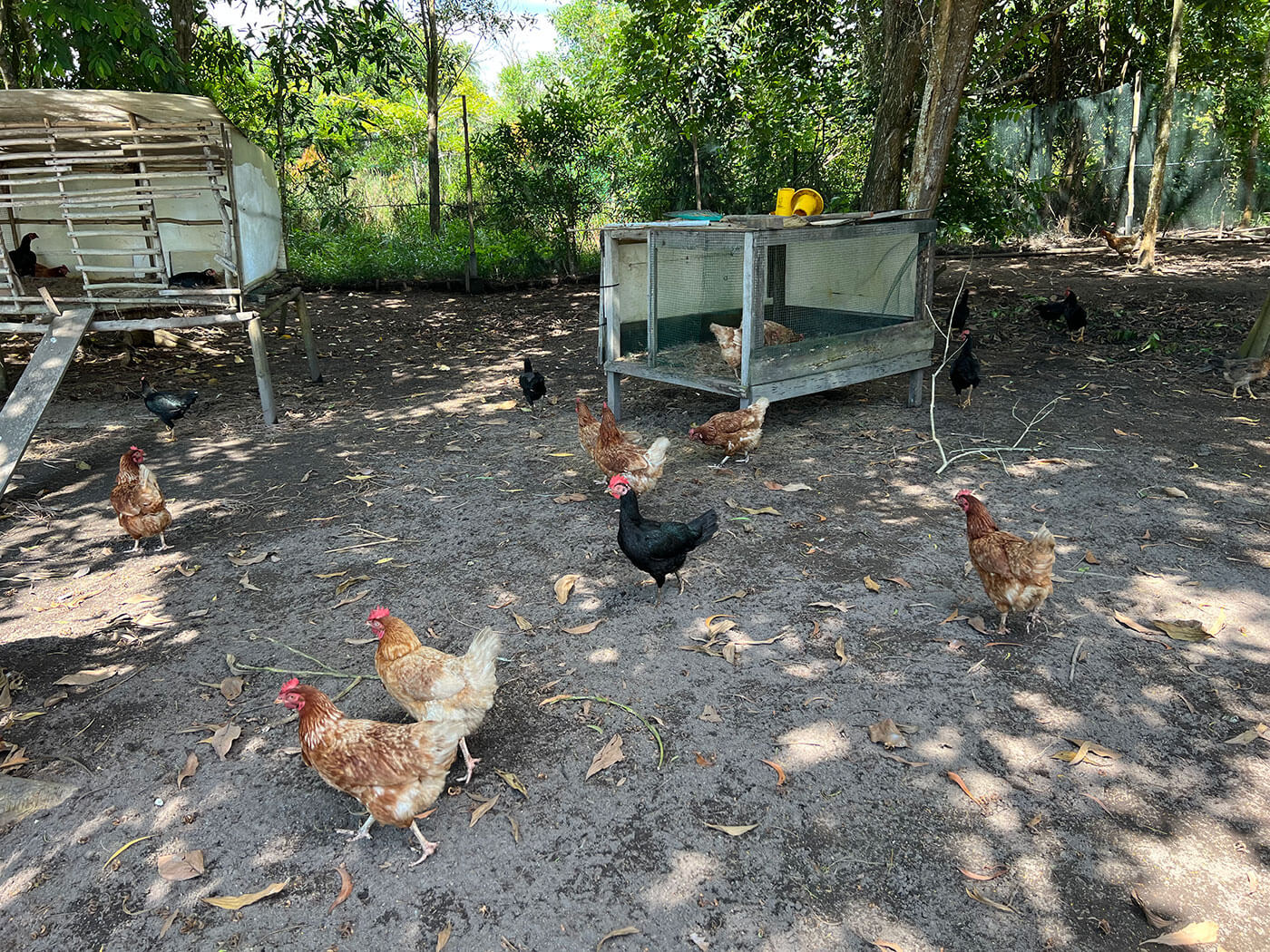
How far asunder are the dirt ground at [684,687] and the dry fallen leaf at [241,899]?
28 millimetres

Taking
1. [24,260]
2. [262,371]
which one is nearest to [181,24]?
[24,260]

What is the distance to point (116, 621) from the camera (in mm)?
3969

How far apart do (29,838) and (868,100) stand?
38.2 feet

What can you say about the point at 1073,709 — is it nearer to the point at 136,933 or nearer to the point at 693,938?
the point at 693,938

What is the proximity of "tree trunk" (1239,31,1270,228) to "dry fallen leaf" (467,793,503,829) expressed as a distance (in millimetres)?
17455

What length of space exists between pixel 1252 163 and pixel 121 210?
17816mm

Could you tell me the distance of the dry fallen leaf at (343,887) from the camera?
2382 millimetres

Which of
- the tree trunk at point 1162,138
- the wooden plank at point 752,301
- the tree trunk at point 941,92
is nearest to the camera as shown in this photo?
the wooden plank at point 752,301

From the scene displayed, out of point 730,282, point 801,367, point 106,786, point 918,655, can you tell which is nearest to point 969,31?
point 730,282

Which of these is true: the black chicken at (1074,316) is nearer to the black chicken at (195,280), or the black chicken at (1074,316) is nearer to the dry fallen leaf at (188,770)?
the black chicken at (195,280)

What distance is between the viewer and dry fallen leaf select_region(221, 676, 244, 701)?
338cm

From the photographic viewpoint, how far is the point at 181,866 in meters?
2.53

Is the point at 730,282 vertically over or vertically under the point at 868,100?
under

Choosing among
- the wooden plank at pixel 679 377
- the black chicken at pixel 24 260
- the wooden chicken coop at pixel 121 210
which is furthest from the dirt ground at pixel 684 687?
the black chicken at pixel 24 260
